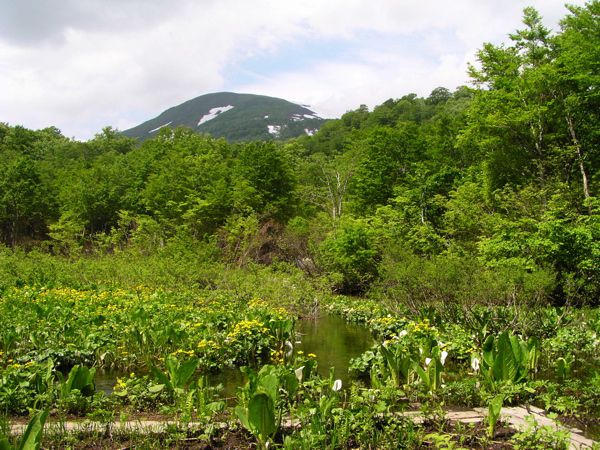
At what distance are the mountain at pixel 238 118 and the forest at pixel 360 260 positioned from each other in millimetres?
71061

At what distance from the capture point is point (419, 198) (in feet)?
71.6

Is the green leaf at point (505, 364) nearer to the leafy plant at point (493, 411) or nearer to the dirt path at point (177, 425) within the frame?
the dirt path at point (177, 425)

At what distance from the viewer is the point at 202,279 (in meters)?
16.1

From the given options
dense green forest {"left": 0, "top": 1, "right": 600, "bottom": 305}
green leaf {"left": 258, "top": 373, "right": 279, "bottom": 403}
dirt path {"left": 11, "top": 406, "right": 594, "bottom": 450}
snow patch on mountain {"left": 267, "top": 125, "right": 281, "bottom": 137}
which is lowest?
dirt path {"left": 11, "top": 406, "right": 594, "bottom": 450}

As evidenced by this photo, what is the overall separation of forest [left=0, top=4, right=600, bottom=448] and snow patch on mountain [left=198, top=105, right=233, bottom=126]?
91.3 m

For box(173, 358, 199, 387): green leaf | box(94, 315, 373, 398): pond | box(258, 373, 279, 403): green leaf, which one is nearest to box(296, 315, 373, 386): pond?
box(94, 315, 373, 398): pond

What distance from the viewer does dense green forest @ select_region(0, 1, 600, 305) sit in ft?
38.6

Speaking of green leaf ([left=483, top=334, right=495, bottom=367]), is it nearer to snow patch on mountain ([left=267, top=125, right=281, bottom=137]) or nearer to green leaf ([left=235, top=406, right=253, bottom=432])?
green leaf ([left=235, top=406, right=253, bottom=432])

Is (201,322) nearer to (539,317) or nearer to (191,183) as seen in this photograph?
(539,317)

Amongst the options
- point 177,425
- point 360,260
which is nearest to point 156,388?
point 177,425

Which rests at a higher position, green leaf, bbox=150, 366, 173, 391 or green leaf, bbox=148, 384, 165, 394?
green leaf, bbox=150, 366, 173, 391

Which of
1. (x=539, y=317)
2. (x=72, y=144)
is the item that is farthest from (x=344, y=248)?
(x=72, y=144)

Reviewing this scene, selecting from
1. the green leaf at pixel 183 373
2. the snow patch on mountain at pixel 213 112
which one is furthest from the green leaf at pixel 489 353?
the snow patch on mountain at pixel 213 112

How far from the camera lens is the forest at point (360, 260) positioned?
5.54m
